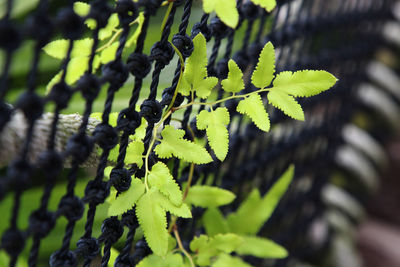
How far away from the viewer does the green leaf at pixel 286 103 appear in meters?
0.48

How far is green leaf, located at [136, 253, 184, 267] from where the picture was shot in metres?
0.54

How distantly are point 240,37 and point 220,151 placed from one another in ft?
2.08

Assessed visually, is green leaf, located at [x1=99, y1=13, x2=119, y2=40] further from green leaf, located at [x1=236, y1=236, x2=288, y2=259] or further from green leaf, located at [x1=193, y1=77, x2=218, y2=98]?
green leaf, located at [x1=236, y1=236, x2=288, y2=259]

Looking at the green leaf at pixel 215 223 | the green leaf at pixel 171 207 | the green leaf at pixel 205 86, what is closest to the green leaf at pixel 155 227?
the green leaf at pixel 171 207

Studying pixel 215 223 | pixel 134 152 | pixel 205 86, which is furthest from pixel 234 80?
pixel 215 223

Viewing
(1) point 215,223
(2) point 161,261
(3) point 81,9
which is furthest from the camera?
(1) point 215,223

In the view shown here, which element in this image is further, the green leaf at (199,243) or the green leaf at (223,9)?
the green leaf at (199,243)

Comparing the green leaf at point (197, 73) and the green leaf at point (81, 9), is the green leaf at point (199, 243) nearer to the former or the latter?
the green leaf at point (197, 73)

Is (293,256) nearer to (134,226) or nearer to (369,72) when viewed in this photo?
(369,72)

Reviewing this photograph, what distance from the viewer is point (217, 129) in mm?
478

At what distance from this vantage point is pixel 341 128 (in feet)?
5.53

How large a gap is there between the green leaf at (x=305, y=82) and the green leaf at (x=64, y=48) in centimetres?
21

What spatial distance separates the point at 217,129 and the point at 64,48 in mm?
184

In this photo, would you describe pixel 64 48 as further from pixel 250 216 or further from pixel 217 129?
pixel 250 216
